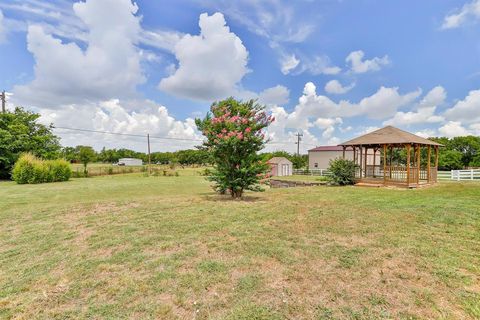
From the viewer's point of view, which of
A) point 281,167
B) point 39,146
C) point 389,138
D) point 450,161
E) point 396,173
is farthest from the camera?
point 450,161

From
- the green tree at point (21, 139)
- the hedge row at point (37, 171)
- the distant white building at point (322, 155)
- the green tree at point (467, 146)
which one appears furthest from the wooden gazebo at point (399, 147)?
the green tree at point (467, 146)

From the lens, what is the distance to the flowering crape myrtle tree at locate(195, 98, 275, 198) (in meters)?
8.21

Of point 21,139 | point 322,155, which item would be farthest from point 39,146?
point 322,155

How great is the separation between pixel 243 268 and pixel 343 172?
13.0 metres

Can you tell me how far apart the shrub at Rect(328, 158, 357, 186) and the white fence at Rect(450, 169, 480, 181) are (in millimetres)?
8979

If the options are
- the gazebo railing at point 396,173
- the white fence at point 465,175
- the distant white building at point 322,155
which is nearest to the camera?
the gazebo railing at point 396,173

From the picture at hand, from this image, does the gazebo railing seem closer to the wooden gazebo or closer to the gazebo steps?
the wooden gazebo

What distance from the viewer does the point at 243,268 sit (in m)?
3.19

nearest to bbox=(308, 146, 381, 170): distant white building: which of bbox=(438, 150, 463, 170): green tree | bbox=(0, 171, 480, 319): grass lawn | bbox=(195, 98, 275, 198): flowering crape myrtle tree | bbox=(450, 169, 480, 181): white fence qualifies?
bbox=(438, 150, 463, 170): green tree

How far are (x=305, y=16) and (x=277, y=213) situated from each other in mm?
9997

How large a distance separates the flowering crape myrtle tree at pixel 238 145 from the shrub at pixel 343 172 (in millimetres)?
7893

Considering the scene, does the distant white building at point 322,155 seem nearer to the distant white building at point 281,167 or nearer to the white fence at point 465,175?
the distant white building at point 281,167

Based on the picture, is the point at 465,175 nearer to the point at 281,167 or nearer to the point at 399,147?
the point at 399,147

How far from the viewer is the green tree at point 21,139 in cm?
2041
